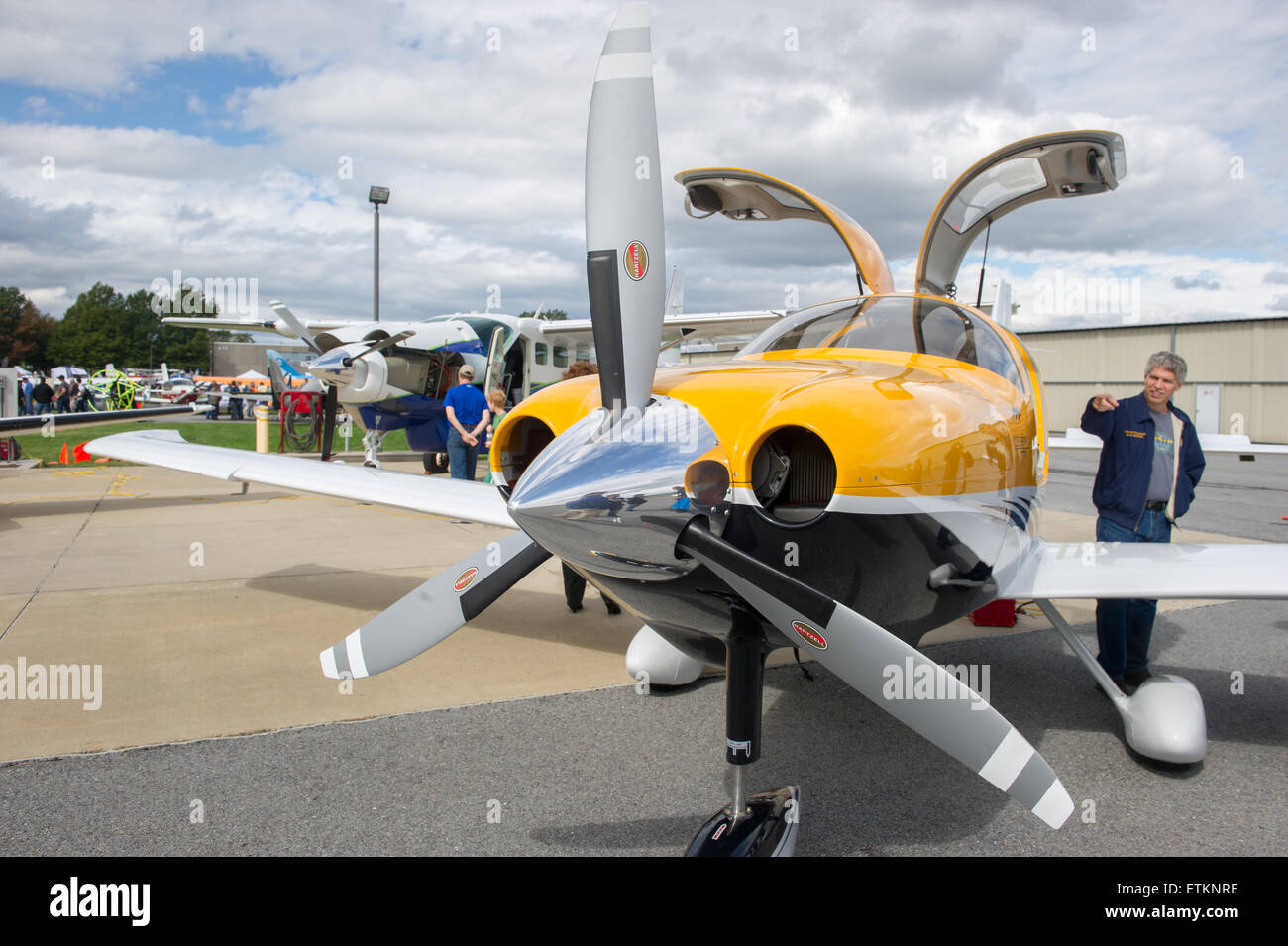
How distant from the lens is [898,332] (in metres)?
3.66

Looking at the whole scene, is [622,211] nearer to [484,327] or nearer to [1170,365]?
[1170,365]

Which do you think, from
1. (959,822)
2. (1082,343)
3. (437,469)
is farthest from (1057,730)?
(1082,343)

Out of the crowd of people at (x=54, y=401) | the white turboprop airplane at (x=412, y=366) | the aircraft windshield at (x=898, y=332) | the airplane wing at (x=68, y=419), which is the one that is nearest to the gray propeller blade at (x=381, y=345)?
the white turboprop airplane at (x=412, y=366)

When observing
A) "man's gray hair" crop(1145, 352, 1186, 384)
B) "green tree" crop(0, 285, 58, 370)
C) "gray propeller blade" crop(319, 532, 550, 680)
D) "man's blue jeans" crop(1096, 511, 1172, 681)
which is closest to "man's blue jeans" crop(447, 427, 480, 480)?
"gray propeller blade" crop(319, 532, 550, 680)

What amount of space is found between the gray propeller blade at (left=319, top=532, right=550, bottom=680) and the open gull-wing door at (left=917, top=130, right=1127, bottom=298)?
120 inches

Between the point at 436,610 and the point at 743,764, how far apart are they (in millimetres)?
1188

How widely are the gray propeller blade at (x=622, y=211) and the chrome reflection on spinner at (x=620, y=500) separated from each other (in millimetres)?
200

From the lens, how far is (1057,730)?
409cm

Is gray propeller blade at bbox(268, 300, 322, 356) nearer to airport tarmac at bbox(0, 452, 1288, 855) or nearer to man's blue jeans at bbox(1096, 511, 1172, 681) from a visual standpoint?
airport tarmac at bbox(0, 452, 1288, 855)

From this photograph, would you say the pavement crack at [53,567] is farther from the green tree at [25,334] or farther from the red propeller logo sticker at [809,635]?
the green tree at [25,334]

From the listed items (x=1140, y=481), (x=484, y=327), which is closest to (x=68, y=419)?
(x=484, y=327)

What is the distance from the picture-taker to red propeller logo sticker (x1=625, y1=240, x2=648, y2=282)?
2.37 metres
